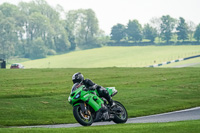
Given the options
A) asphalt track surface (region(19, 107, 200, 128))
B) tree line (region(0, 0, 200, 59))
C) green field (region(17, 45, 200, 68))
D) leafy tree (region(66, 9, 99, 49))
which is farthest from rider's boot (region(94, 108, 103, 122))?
leafy tree (region(66, 9, 99, 49))

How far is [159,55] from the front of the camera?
148 meters

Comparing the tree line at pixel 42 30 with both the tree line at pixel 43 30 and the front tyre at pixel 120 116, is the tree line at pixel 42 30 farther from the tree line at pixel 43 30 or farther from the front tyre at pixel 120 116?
the front tyre at pixel 120 116

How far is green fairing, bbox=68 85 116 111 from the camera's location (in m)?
14.0

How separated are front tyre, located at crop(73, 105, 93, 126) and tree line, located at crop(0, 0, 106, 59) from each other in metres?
141

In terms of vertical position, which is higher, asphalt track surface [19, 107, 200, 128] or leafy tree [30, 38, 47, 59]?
asphalt track surface [19, 107, 200, 128]

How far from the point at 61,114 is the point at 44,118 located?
1.11m

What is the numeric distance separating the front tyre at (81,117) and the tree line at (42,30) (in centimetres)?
14064

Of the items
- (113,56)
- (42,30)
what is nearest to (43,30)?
(42,30)

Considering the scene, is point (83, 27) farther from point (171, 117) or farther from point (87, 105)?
point (87, 105)

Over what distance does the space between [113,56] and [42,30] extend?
30685 mm

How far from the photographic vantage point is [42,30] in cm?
16712

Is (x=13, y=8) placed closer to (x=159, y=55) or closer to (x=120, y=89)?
(x=159, y=55)

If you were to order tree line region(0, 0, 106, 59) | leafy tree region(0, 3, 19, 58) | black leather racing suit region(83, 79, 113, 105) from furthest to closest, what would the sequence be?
tree line region(0, 0, 106, 59) < leafy tree region(0, 3, 19, 58) < black leather racing suit region(83, 79, 113, 105)

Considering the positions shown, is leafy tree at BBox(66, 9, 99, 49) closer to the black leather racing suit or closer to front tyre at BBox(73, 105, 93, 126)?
the black leather racing suit
